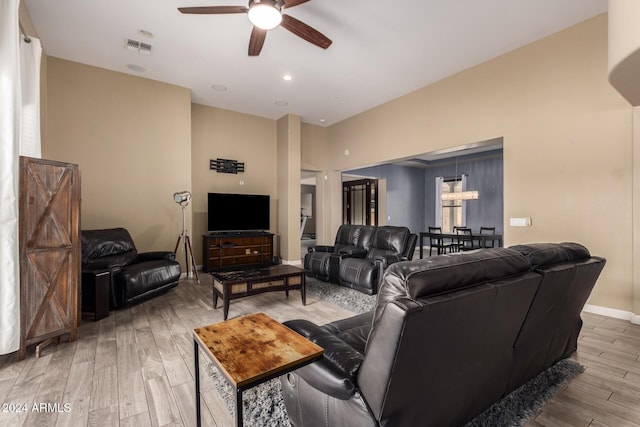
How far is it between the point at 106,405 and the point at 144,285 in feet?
6.69

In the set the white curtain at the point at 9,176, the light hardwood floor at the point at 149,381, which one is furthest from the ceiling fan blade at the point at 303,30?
the light hardwood floor at the point at 149,381

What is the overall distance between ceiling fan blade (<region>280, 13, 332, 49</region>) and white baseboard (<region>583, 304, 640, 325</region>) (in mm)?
4364

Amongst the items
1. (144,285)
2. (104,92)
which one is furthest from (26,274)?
(104,92)

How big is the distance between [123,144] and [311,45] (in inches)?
134

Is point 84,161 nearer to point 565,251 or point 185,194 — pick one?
point 185,194

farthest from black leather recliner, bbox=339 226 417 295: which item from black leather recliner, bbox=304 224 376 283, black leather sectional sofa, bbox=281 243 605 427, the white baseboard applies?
black leather sectional sofa, bbox=281 243 605 427

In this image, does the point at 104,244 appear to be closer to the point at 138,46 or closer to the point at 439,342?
the point at 138,46

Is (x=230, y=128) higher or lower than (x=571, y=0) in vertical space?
lower

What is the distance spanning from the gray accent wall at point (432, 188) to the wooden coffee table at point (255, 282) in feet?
17.7

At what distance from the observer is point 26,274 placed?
7.79 ft

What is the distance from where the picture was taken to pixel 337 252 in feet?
16.6

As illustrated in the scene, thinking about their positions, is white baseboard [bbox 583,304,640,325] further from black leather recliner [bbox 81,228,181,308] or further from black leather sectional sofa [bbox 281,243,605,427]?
black leather recliner [bbox 81,228,181,308]

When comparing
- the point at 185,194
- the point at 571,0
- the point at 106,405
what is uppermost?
the point at 571,0

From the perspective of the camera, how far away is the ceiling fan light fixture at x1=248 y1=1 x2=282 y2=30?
256 cm
